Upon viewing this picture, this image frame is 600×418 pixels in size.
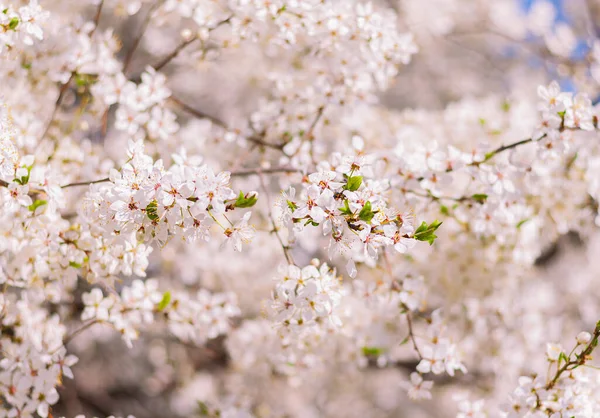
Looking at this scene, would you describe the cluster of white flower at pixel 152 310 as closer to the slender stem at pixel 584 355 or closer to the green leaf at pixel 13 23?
the green leaf at pixel 13 23

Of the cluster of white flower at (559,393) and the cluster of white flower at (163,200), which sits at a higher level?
the cluster of white flower at (163,200)

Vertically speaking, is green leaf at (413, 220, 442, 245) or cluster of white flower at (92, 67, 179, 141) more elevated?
green leaf at (413, 220, 442, 245)

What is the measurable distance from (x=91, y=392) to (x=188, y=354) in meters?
1.54

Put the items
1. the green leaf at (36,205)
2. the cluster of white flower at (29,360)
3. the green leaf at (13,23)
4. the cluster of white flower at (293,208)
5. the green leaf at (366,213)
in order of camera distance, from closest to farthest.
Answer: the green leaf at (366,213) < the cluster of white flower at (293,208) < the green leaf at (36,205) < the green leaf at (13,23) < the cluster of white flower at (29,360)

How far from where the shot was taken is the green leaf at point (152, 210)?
7.18 ft

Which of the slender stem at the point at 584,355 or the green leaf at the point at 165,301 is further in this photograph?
the green leaf at the point at 165,301

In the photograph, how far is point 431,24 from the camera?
7.46m

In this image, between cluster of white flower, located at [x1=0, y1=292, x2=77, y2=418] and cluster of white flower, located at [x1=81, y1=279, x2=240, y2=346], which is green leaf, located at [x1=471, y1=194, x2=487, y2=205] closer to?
cluster of white flower, located at [x1=81, y1=279, x2=240, y2=346]

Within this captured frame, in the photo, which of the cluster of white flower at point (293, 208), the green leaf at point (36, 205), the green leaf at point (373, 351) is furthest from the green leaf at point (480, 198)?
the green leaf at point (36, 205)

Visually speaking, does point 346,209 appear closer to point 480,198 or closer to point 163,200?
point 163,200

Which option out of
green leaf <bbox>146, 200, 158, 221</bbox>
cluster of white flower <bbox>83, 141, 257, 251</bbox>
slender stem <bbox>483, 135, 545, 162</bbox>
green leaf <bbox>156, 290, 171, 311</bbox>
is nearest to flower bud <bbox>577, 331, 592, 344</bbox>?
slender stem <bbox>483, 135, 545, 162</bbox>

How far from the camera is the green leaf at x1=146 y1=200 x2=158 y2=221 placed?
86.2 inches

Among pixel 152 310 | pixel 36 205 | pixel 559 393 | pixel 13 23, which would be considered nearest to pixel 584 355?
pixel 559 393

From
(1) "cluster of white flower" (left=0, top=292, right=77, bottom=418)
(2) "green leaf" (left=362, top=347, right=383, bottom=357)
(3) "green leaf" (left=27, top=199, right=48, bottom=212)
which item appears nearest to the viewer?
(3) "green leaf" (left=27, top=199, right=48, bottom=212)
